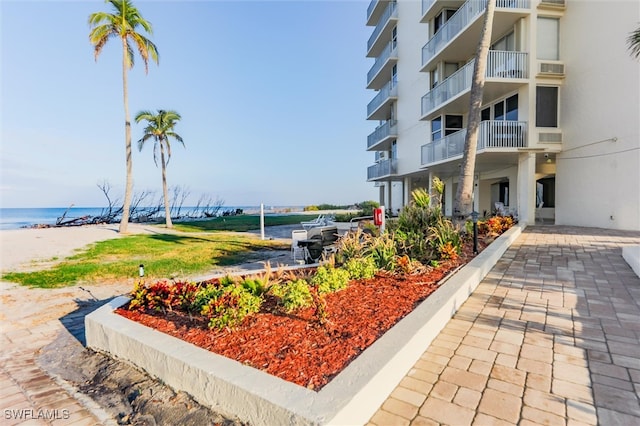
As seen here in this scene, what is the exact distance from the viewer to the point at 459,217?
28.7 ft

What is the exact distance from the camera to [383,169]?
23125 millimetres

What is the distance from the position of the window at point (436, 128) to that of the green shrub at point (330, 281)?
559 inches

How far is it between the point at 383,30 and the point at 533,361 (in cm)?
2444

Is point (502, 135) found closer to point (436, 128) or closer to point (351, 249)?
point (436, 128)

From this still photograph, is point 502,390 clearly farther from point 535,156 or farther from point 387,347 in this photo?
point 535,156

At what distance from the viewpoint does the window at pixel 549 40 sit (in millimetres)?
12008

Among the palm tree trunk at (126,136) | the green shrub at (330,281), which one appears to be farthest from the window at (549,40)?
the palm tree trunk at (126,136)

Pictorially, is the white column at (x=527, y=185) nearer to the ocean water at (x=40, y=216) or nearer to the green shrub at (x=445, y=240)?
the green shrub at (x=445, y=240)

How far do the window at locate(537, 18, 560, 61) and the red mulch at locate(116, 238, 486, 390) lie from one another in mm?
13133

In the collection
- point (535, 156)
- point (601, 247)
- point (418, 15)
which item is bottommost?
point (601, 247)

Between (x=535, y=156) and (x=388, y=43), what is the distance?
51.0ft

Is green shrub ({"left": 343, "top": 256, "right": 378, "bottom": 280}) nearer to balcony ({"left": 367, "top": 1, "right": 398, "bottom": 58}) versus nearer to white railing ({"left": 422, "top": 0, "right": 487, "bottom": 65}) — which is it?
white railing ({"left": 422, "top": 0, "right": 487, "bottom": 65})

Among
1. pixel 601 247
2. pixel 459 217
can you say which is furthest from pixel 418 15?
pixel 601 247

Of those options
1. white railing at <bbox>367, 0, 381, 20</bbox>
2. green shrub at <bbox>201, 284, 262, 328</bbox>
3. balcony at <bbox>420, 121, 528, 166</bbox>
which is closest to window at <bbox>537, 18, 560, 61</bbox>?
balcony at <bbox>420, 121, 528, 166</bbox>
